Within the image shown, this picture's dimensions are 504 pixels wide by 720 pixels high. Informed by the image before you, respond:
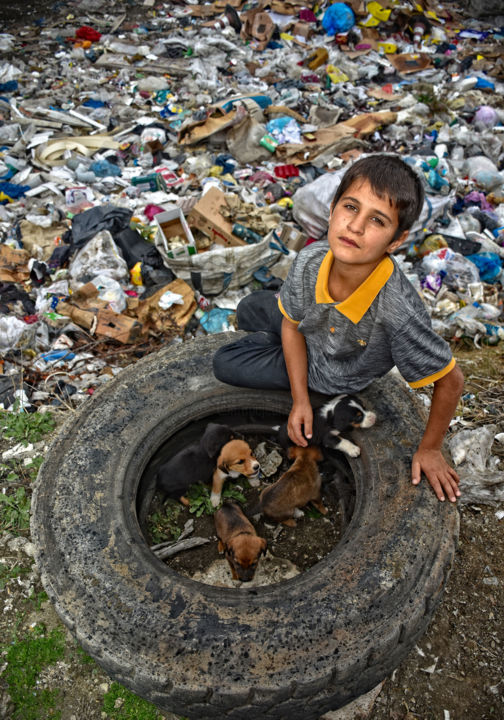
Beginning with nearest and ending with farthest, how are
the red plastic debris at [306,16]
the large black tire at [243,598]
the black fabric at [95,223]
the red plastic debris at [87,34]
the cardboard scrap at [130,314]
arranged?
A: the large black tire at [243,598]
the cardboard scrap at [130,314]
the black fabric at [95,223]
the red plastic debris at [87,34]
the red plastic debris at [306,16]

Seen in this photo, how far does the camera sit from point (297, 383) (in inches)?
102

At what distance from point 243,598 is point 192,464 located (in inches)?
36.4

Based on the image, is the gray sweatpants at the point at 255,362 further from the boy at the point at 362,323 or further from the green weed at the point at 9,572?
the green weed at the point at 9,572

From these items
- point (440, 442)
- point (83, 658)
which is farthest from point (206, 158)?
point (83, 658)

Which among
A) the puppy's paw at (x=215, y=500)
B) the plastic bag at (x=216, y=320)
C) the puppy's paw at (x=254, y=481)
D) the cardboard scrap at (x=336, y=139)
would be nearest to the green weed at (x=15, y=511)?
the puppy's paw at (x=215, y=500)

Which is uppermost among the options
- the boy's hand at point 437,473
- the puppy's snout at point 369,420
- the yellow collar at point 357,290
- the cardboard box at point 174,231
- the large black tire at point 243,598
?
the yellow collar at point 357,290

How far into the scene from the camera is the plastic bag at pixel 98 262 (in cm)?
452

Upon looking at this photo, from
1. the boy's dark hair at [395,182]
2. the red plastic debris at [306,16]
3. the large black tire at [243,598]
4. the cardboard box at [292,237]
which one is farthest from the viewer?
the red plastic debris at [306,16]

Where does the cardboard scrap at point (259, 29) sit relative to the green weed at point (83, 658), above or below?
above

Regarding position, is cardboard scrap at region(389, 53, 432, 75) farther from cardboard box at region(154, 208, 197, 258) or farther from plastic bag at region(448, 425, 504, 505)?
plastic bag at region(448, 425, 504, 505)

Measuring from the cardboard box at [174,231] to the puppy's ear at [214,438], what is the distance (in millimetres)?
2139

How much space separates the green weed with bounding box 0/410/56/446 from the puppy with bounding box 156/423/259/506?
112 cm

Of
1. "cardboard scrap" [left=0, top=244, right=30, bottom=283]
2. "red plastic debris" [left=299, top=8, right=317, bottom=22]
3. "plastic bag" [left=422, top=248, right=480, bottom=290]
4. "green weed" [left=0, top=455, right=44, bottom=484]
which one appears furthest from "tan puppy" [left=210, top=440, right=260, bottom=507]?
"red plastic debris" [left=299, top=8, right=317, bottom=22]

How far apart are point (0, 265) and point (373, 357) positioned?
395 cm
